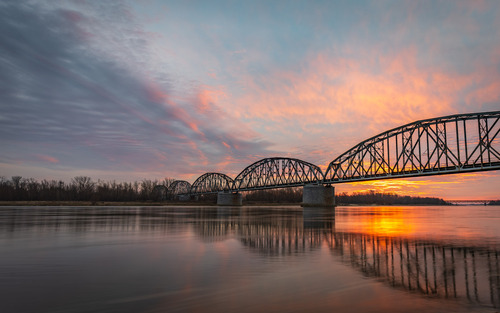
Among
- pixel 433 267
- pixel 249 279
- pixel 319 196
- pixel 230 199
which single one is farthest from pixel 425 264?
pixel 230 199

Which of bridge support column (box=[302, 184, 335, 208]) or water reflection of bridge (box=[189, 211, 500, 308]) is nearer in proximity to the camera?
water reflection of bridge (box=[189, 211, 500, 308])

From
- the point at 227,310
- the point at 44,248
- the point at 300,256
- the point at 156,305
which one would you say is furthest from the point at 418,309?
the point at 44,248

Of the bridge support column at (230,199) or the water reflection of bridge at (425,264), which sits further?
the bridge support column at (230,199)

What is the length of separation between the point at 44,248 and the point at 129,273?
7643 millimetres

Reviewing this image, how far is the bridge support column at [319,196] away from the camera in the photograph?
116 m

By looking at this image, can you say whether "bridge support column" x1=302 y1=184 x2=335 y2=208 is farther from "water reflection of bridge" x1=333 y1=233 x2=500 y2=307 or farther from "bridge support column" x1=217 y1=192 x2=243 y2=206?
"water reflection of bridge" x1=333 y1=233 x2=500 y2=307

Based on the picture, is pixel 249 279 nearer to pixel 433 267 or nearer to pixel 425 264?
pixel 433 267

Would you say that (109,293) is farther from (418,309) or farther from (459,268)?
(459,268)

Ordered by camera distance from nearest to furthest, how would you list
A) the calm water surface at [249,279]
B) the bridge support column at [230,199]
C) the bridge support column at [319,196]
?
the calm water surface at [249,279] < the bridge support column at [319,196] < the bridge support column at [230,199]

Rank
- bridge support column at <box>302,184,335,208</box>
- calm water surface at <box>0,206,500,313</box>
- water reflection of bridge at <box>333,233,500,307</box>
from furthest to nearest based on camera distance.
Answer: bridge support column at <box>302,184,335,208</box>, water reflection of bridge at <box>333,233,500,307</box>, calm water surface at <box>0,206,500,313</box>

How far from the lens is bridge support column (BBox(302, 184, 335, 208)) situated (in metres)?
116

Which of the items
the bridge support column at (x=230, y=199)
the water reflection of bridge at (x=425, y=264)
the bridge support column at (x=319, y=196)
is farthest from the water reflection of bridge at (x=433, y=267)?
the bridge support column at (x=230, y=199)

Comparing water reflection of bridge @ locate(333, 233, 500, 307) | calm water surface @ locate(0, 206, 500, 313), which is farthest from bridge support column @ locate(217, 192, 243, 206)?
calm water surface @ locate(0, 206, 500, 313)

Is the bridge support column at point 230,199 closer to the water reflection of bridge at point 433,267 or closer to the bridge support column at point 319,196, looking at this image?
the bridge support column at point 319,196
